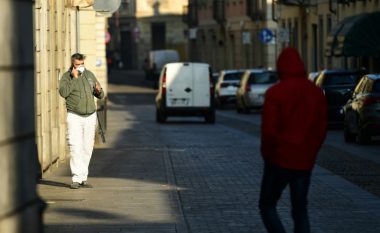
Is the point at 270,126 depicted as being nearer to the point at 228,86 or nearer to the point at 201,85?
the point at 201,85

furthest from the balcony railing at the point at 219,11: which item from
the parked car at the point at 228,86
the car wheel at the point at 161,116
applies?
the car wheel at the point at 161,116

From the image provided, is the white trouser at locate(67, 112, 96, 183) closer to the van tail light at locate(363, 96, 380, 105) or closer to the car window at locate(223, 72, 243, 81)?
the van tail light at locate(363, 96, 380, 105)

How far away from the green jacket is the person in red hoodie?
8.17 meters

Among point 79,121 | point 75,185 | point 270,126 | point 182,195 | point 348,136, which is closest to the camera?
point 270,126

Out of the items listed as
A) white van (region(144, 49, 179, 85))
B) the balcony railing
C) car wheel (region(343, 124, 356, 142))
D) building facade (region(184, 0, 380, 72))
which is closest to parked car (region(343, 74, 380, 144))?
car wheel (region(343, 124, 356, 142))

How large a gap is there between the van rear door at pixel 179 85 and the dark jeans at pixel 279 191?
32.7 m

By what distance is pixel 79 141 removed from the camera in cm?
1864

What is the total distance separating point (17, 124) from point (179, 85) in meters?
35.9

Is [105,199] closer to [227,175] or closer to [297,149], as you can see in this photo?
[227,175]

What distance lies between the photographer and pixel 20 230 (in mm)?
8023

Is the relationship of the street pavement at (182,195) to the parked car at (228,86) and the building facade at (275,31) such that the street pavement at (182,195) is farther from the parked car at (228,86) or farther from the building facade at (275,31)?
the parked car at (228,86)

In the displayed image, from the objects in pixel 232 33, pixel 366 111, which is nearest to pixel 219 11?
pixel 232 33

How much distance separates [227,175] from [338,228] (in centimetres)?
709

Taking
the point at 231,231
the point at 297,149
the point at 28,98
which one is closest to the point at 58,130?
the point at 231,231
